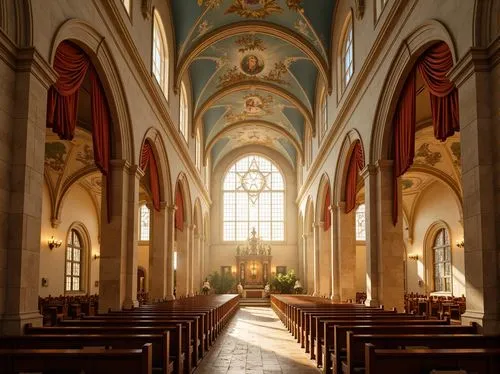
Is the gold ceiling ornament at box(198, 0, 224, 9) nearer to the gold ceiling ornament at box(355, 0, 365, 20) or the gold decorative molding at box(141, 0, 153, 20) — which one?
the gold decorative molding at box(141, 0, 153, 20)

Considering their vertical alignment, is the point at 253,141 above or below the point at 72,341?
above

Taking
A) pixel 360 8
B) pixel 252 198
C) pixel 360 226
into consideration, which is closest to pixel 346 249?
pixel 360 8

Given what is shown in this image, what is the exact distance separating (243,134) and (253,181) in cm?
489

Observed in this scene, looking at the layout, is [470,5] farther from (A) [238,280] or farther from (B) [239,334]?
(A) [238,280]

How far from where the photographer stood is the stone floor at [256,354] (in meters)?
9.41

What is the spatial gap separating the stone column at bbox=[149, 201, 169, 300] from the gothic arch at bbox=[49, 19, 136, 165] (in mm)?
5478

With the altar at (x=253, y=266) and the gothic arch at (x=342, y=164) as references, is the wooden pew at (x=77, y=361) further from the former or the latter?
the altar at (x=253, y=266)

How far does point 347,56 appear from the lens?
18.4 m

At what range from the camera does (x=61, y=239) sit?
24516mm

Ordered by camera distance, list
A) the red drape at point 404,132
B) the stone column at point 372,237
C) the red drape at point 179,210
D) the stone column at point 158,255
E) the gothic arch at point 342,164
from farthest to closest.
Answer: the red drape at point 179,210, the stone column at point 158,255, the gothic arch at point 342,164, the stone column at point 372,237, the red drape at point 404,132

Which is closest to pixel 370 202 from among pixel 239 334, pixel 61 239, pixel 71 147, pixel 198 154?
pixel 239 334

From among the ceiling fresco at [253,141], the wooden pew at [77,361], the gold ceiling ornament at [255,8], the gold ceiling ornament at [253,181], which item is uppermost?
the gold ceiling ornament at [255,8]

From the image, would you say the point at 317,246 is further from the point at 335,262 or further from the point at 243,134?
the point at 243,134

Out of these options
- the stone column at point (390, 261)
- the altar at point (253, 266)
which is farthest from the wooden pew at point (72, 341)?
the altar at point (253, 266)
